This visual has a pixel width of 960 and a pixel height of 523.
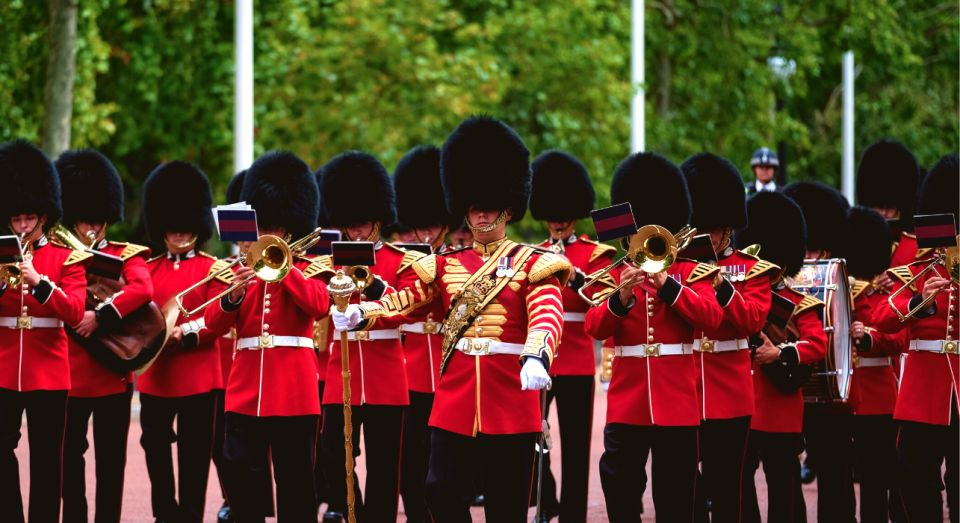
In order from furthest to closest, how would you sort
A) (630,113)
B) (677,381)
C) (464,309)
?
1. (630,113)
2. (677,381)
3. (464,309)

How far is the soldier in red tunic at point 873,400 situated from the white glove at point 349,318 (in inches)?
111

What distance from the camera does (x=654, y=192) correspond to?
25.1 ft

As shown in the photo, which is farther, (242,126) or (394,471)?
(242,126)

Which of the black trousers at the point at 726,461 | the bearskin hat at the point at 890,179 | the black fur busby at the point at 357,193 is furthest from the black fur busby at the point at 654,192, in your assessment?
the bearskin hat at the point at 890,179

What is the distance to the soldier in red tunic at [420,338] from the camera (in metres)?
8.46

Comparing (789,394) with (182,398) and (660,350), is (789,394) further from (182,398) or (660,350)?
(182,398)

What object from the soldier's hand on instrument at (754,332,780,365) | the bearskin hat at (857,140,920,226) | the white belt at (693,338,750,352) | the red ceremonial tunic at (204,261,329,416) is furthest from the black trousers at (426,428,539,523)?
the bearskin hat at (857,140,920,226)

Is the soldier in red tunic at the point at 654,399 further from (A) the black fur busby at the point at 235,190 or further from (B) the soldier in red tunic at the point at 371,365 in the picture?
(A) the black fur busby at the point at 235,190

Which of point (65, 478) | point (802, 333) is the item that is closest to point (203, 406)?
point (65, 478)

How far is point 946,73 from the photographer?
24.9 m

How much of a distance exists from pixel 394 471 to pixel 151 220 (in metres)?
2.05

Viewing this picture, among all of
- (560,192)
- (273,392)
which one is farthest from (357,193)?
(273,392)

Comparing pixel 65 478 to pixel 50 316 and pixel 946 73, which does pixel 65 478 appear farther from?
pixel 946 73

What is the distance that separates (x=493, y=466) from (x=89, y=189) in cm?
335
